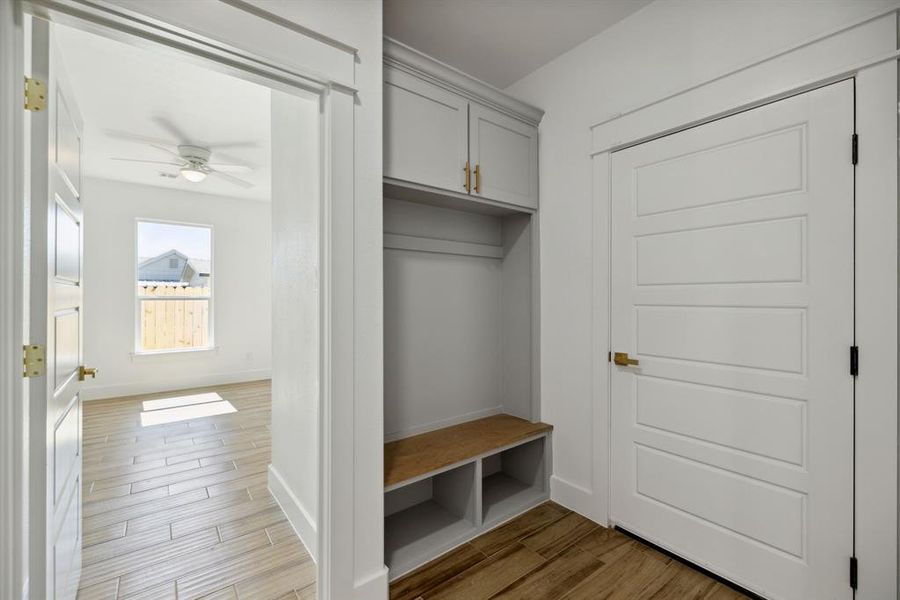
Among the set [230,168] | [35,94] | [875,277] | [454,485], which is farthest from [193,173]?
[875,277]

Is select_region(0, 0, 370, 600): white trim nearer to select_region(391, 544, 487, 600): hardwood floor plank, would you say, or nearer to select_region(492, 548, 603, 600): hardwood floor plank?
select_region(391, 544, 487, 600): hardwood floor plank

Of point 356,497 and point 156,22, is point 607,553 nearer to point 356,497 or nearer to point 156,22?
point 356,497

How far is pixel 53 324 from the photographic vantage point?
1297 millimetres

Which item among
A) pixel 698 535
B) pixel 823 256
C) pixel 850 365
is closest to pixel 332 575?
pixel 698 535

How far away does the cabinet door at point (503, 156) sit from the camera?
2.30m

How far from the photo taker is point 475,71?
276cm

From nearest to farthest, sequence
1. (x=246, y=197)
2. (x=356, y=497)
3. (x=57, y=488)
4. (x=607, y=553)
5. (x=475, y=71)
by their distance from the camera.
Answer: (x=57, y=488) < (x=356, y=497) < (x=607, y=553) < (x=475, y=71) < (x=246, y=197)

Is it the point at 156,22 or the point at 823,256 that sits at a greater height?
the point at 156,22

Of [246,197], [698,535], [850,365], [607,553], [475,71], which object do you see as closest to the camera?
[850,365]

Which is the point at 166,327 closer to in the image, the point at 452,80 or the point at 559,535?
the point at 452,80

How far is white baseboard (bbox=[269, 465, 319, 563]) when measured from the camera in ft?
6.95

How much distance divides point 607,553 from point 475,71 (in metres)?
2.95

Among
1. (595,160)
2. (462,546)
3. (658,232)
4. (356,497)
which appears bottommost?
(462,546)

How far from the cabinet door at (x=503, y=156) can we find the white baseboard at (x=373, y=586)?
189 centimetres
